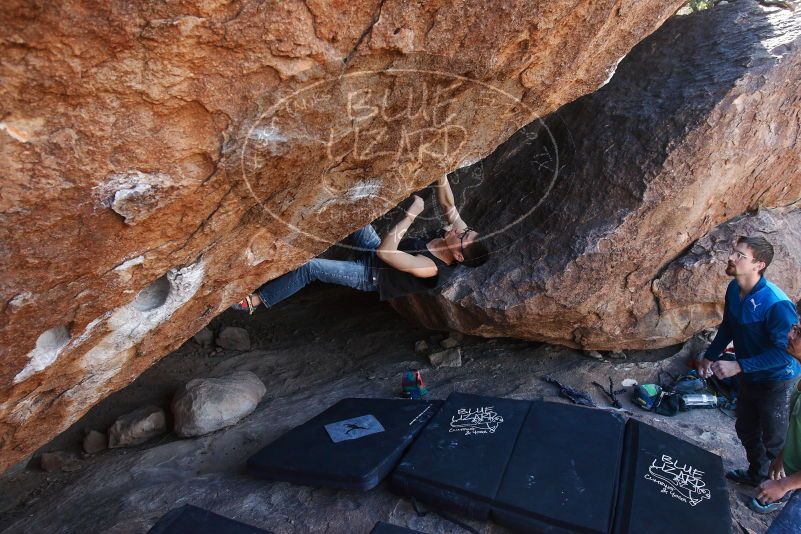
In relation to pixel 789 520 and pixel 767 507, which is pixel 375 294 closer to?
pixel 767 507

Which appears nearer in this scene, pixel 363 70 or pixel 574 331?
pixel 363 70

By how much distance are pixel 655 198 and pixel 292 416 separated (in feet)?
7.96

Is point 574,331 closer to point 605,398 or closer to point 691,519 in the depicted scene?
point 605,398

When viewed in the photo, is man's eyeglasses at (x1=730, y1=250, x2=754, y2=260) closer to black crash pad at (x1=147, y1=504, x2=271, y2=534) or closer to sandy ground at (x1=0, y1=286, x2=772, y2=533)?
sandy ground at (x1=0, y1=286, x2=772, y2=533)

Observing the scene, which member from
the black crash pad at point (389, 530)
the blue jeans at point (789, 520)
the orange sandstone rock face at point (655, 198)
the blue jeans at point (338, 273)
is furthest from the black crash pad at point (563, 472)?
the blue jeans at point (338, 273)

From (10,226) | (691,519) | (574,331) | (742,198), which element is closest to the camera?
(10,226)

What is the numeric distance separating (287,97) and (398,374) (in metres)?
2.40

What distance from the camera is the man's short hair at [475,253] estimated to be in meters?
3.31

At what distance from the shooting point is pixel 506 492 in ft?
7.02

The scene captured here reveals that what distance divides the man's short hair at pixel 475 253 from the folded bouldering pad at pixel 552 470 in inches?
38.9

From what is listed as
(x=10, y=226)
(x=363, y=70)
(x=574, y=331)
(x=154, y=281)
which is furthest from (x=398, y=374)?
(x=10, y=226)

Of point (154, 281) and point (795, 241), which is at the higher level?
point (154, 281)

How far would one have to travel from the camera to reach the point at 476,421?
2.56m

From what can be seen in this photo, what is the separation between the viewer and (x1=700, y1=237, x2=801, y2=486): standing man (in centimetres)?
246
